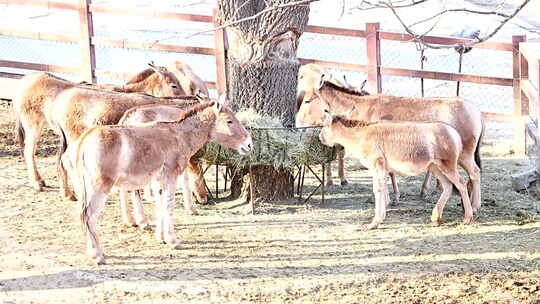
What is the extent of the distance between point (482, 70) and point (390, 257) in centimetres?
1166

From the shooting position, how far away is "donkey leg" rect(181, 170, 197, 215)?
424 inches

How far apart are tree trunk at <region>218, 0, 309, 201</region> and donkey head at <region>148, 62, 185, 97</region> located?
139cm

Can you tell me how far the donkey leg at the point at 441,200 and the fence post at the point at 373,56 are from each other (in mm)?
4695

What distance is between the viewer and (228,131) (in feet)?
33.1

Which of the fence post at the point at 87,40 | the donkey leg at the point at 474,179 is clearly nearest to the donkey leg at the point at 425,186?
the donkey leg at the point at 474,179

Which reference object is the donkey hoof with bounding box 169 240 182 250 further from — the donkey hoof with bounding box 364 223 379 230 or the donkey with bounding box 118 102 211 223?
the donkey hoof with bounding box 364 223 379 230

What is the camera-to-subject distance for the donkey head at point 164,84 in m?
12.7

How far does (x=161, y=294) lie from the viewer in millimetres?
8320

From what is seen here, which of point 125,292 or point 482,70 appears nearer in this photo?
point 125,292

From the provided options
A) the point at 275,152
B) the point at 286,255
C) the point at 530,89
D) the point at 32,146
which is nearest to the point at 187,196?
the point at 275,152

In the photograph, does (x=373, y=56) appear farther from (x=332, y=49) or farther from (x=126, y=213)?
(x=332, y=49)

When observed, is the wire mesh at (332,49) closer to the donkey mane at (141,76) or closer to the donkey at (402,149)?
the donkey mane at (141,76)

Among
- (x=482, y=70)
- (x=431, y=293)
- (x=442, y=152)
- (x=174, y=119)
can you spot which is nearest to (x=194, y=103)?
(x=174, y=119)

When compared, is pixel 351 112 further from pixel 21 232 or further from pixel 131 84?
pixel 21 232
